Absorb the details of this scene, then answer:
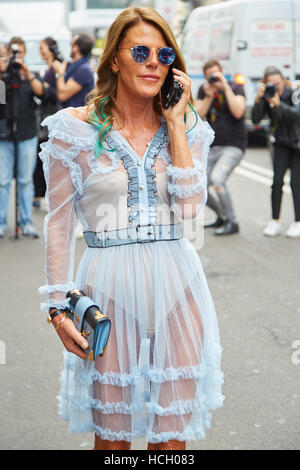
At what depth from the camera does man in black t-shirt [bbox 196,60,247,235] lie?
8.94m

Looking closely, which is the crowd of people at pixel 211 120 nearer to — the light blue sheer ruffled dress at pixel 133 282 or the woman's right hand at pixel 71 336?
the light blue sheer ruffled dress at pixel 133 282

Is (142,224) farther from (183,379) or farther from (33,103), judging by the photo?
(33,103)

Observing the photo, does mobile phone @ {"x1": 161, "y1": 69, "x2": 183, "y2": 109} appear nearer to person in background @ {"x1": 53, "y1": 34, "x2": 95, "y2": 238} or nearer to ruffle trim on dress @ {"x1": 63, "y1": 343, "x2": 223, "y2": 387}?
ruffle trim on dress @ {"x1": 63, "y1": 343, "x2": 223, "y2": 387}

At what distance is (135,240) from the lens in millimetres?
2768

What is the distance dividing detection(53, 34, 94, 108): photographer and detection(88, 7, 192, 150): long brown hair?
5.48 m


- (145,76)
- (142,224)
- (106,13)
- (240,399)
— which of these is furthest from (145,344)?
(106,13)

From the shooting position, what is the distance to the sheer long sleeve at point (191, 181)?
271cm

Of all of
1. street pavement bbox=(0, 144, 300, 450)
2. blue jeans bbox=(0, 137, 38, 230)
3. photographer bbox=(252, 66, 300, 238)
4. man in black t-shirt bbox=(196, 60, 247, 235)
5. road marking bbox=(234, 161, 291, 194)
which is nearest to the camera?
street pavement bbox=(0, 144, 300, 450)

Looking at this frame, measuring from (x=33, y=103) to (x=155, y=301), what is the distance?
632cm

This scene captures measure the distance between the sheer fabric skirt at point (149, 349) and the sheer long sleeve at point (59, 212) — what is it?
92mm

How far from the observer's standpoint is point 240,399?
14.9ft

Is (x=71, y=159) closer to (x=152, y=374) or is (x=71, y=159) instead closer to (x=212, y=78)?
(x=152, y=374)

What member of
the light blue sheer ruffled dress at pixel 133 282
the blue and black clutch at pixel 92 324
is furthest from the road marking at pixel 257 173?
the blue and black clutch at pixel 92 324

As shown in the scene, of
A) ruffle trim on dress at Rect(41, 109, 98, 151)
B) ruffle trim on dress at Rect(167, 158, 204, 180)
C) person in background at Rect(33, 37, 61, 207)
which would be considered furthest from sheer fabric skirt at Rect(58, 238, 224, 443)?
person in background at Rect(33, 37, 61, 207)
